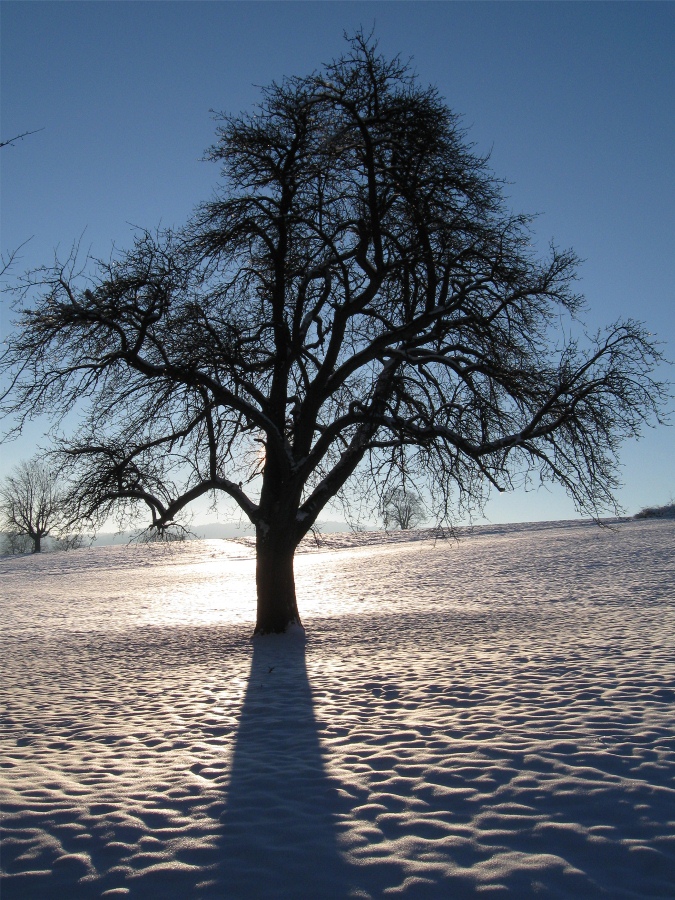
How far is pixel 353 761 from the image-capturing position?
5422 millimetres

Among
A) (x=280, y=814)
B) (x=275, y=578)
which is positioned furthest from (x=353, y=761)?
(x=275, y=578)

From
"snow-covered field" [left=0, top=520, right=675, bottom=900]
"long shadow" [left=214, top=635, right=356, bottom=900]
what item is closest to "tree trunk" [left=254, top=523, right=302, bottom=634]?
"snow-covered field" [left=0, top=520, right=675, bottom=900]

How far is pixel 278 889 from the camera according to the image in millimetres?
3520

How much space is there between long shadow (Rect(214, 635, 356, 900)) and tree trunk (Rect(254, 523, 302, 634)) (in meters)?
5.56

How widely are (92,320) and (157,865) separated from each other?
9.09 meters

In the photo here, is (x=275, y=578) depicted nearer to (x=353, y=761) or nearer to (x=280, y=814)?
(x=353, y=761)

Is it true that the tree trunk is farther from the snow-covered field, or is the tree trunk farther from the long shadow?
the long shadow

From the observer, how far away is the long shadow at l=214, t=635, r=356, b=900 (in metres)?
3.58

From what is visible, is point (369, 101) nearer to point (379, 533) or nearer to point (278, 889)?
point (278, 889)

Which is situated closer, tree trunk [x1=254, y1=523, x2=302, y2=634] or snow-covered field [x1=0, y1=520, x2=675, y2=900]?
snow-covered field [x1=0, y1=520, x2=675, y2=900]

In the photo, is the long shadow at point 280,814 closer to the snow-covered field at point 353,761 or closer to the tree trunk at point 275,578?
the snow-covered field at point 353,761

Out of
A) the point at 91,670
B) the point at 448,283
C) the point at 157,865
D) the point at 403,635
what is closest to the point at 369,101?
the point at 448,283

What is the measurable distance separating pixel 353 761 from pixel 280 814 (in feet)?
3.68

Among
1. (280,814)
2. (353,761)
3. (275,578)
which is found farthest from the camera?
(275,578)
